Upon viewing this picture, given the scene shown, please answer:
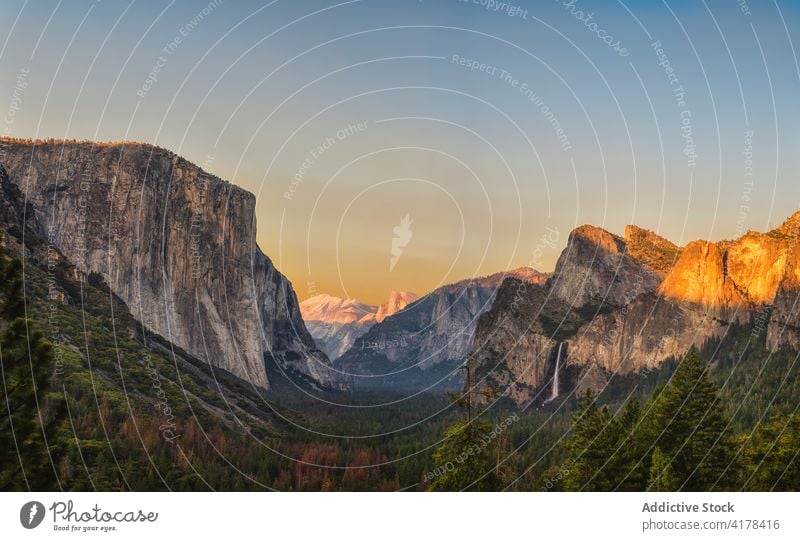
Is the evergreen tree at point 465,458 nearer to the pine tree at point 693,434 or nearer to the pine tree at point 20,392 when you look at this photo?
the pine tree at point 693,434

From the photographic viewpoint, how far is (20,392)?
110 ft

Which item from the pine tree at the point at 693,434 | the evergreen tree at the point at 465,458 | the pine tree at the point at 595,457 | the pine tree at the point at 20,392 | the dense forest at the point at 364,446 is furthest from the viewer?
the pine tree at the point at 595,457

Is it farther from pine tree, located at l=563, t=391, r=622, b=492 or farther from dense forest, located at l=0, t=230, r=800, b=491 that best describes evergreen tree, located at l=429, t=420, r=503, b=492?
pine tree, located at l=563, t=391, r=622, b=492

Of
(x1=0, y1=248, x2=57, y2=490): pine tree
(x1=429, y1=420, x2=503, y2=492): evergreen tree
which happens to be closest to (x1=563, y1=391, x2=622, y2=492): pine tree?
(x1=429, y1=420, x2=503, y2=492): evergreen tree

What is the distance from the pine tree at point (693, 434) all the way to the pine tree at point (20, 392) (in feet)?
134

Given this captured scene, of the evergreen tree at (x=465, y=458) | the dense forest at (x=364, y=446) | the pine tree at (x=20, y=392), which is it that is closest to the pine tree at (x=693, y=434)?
the dense forest at (x=364, y=446)

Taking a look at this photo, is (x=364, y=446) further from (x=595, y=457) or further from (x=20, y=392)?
(x=20, y=392)

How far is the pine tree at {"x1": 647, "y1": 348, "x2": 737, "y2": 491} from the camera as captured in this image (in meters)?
52.9

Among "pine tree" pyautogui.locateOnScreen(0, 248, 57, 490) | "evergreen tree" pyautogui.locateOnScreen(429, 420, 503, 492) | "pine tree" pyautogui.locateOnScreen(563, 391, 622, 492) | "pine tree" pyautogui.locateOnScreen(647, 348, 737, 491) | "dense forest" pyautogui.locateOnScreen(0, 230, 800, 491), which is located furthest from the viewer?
"pine tree" pyautogui.locateOnScreen(563, 391, 622, 492)

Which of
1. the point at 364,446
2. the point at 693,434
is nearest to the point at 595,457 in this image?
the point at 693,434

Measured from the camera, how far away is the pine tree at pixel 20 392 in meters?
32.3

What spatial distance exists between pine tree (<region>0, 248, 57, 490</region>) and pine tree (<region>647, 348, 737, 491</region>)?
40.9m

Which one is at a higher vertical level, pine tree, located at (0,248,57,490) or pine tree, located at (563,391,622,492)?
pine tree, located at (0,248,57,490)
